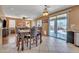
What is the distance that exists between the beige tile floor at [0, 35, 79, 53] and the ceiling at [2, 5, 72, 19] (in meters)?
0.75

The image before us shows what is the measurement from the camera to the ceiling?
10.3 feet

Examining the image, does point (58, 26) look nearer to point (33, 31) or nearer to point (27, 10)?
point (33, 31)

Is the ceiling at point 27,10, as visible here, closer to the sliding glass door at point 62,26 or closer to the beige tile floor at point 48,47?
the sliding glass door at point 62,26

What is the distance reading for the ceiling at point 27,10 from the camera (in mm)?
3148

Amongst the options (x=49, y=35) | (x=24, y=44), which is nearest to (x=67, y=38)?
(x=49, y=35)

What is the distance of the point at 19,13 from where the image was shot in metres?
3.42

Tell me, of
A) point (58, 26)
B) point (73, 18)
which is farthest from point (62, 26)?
point (73, 18)

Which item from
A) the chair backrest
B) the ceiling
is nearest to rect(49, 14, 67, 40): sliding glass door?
the ceiling

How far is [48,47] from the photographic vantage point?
3.57 metres

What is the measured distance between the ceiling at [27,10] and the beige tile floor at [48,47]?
2.45ft

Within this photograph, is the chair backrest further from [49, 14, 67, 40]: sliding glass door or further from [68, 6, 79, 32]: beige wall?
[68, 6, 79, 32]: beige wall

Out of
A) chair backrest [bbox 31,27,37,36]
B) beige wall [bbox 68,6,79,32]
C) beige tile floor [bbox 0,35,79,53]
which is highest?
beige wall [bbox 68,6,79,32]

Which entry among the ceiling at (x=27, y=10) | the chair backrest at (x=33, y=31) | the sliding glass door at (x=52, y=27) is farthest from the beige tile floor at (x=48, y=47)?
the ceiling at (x=27, y=10)
